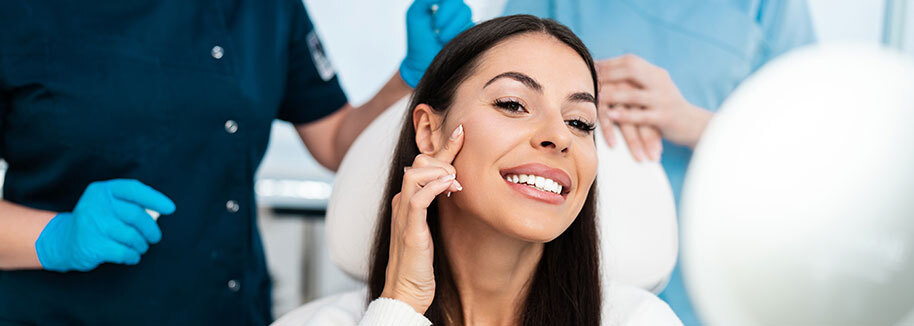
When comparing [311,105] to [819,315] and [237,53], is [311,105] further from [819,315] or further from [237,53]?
[819,315]

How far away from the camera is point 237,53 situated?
155 centimetres

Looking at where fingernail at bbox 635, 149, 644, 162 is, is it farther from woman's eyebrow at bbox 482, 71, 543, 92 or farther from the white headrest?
woman's eyebrow at bbox 482, 71, 543, 92

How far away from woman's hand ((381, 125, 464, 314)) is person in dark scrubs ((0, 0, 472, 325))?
43cm

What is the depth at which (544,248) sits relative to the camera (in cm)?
132

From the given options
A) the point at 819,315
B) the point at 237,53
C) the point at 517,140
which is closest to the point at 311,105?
the point at 237,53

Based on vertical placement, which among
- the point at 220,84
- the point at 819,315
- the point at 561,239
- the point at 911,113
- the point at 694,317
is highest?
the point at 911,113

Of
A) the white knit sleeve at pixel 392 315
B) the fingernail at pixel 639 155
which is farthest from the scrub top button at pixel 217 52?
the fingernail at pixel 639 155

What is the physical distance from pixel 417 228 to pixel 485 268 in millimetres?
194

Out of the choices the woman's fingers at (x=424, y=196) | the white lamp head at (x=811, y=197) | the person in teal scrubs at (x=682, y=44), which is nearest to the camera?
the white lamp head at (x=811, y=197)

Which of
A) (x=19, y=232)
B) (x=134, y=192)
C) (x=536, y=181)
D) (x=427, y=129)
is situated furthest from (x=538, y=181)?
(x=19, y=232)

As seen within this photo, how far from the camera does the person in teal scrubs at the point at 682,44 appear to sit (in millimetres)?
1539

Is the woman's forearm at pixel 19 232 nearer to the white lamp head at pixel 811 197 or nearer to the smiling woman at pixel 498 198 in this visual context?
the smiling woman at pixel 498 198

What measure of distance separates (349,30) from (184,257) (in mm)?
1460

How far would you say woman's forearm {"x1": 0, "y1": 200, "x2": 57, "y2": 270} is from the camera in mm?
1288
